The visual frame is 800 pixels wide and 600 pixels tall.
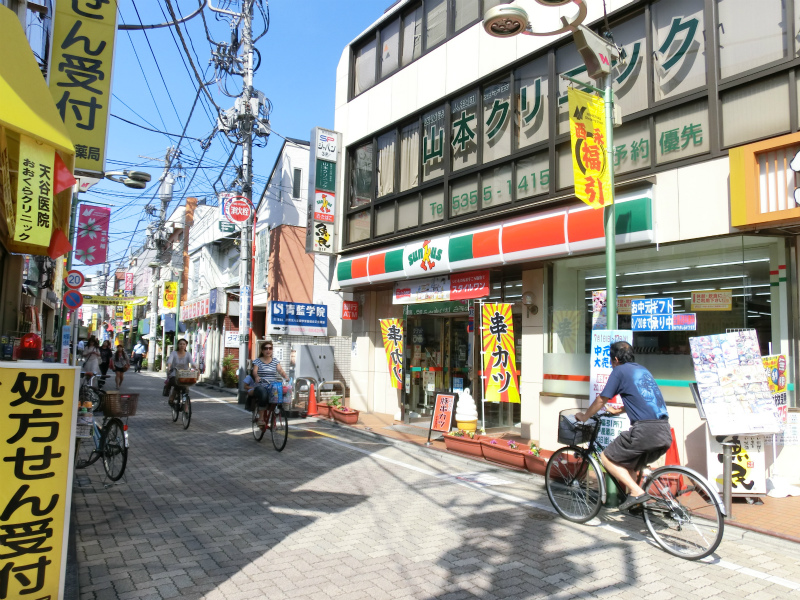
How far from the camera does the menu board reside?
637 cm

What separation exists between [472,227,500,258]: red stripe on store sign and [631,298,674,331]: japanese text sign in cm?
274

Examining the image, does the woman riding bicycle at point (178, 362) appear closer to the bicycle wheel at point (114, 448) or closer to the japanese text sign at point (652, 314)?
the bicycle wheel at point (114, 448)

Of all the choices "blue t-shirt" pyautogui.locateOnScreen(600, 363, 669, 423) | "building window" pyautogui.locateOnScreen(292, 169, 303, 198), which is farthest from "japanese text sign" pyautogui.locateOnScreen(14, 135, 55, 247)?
"building window" pyautogui.locateOnScreen(292, 169, 303, 198)

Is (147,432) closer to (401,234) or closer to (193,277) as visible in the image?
(401,234)

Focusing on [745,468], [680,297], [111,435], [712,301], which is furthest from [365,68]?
[745,468]

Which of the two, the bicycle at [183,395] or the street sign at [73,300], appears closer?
the bicycle at [183,395]

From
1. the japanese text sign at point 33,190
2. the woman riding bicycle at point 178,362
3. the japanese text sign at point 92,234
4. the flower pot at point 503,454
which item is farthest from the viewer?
the japanese text sign at point 92,234

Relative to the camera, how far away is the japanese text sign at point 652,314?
28.6ft

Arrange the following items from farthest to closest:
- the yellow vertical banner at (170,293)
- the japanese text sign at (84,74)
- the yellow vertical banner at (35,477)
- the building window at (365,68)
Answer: the yellow vertical banner at (170,293) < the building window at (365,68) < the japanese text sign at (84,74) < the yellow vertical banner at (35,477)

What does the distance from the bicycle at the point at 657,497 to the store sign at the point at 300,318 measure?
13.0 m

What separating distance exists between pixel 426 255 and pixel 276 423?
4890 millimetres

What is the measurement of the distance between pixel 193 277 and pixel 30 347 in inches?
989

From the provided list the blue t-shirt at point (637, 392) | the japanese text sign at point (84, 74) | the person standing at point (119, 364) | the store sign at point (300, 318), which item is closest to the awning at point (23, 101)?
the japanese text sign at point (84, 74)

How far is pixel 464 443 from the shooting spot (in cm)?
1005
